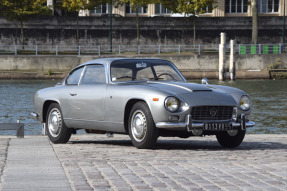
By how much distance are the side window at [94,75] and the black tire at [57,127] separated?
694 mm

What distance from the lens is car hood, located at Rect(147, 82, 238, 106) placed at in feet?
32.8

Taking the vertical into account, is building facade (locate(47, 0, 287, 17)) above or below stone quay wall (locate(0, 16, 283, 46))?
above

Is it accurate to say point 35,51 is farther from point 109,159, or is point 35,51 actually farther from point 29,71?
point 109,159

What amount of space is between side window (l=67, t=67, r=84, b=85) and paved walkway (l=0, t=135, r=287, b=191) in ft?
3.98

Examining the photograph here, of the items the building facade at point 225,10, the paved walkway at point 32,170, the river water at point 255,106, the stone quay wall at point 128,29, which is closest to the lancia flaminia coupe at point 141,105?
the paved walkway at point 32,170

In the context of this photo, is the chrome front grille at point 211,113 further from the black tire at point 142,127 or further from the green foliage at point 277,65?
the green foliage at point 277,65

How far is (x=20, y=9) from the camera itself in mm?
63719

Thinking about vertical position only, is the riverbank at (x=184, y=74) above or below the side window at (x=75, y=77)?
below

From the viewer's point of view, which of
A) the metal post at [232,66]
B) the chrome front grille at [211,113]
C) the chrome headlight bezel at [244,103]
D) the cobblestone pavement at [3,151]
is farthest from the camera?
the metal post at [232,66]

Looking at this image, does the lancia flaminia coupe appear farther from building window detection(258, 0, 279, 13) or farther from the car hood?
building window detection(258, 0, 279, 13)

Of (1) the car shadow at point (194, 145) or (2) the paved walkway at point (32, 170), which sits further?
(1) the car shadow at point (194, 145)

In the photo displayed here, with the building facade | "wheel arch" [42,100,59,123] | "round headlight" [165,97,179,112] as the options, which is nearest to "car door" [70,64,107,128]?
"wheel arch" [42,100,59,123]

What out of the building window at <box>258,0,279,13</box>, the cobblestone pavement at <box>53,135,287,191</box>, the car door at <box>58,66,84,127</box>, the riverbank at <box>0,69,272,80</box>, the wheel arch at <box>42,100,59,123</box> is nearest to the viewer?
the cobblestone pavement at <box>53,135,287,191</box>

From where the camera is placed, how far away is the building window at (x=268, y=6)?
74812mm
